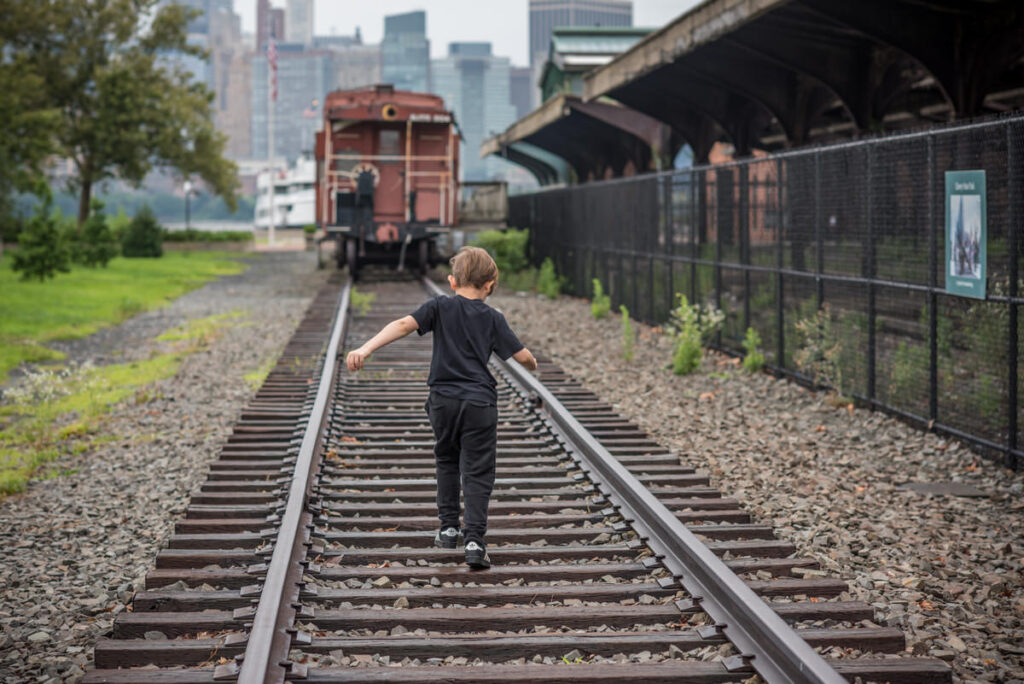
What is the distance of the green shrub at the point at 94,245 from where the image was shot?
38.2 metres

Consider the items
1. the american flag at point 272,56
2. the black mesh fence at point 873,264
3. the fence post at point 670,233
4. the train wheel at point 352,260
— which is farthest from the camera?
the american flag at point 272,56

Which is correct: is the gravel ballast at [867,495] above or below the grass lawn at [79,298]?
below

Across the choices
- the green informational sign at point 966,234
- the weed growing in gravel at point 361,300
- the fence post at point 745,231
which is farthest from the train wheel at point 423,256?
the green informational sign at point 966,234

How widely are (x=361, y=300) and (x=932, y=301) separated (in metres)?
12.8

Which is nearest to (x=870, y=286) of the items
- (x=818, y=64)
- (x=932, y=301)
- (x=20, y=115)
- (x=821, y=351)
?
(x=932, y=301)

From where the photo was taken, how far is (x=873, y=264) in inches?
435

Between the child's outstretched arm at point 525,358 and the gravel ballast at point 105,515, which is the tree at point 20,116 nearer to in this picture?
the gravel ballast at point 105,515

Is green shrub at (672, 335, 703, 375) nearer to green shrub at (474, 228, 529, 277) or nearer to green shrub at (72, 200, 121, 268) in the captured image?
green shrub at (474, 228, 529, 277)

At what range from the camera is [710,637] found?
486 cm

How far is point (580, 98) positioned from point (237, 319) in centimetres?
1039

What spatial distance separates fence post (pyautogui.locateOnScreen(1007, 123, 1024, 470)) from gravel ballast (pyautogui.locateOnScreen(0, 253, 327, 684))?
574 cm

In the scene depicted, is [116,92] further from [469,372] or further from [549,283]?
[469,372]

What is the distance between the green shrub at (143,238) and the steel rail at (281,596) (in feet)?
139

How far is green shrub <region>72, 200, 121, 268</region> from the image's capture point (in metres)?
38.2
